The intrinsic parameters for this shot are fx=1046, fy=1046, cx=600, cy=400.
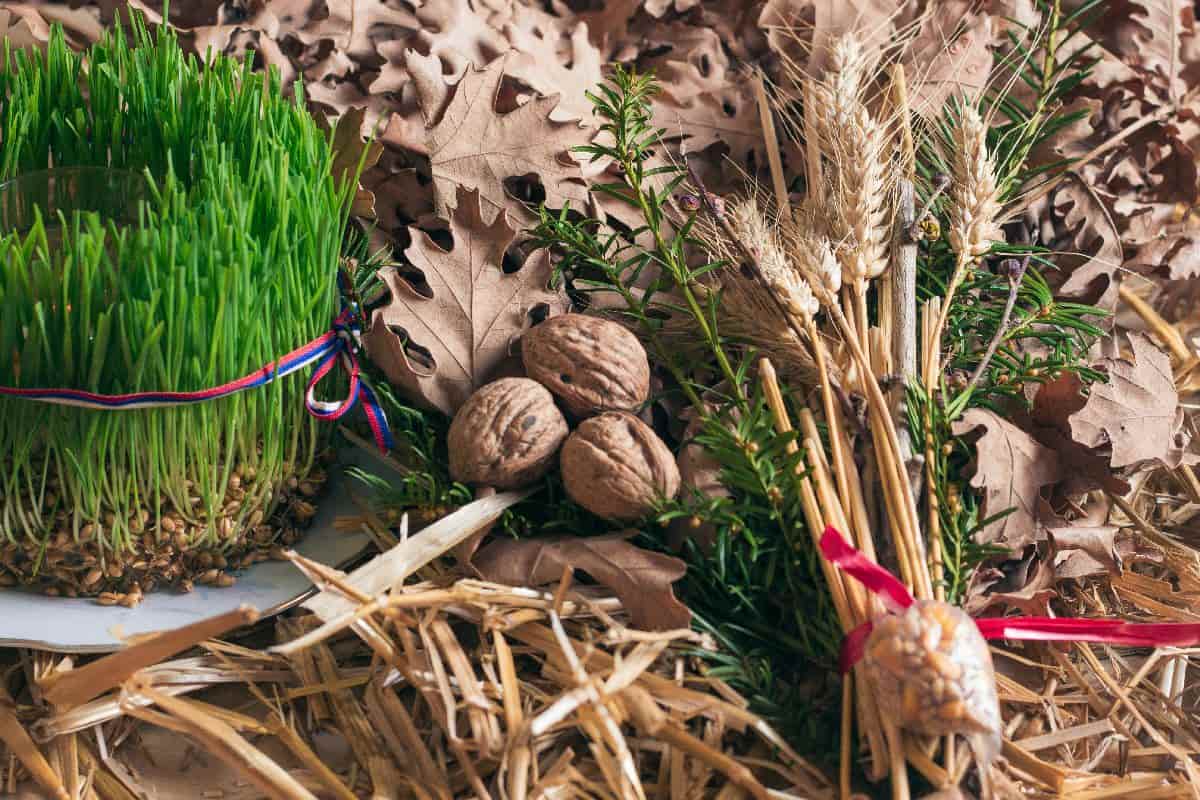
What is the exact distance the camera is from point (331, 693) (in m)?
0.87

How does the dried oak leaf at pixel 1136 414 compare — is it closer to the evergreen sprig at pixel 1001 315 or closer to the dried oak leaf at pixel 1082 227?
the evergreen sprig at pixel 1001 315

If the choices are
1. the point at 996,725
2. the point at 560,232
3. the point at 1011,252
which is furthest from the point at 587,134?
the point at 996,725

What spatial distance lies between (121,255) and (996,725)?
71 centimetres

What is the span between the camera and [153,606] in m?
0.90

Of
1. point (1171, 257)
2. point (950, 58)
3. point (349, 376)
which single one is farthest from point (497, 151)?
point (1171, 257)

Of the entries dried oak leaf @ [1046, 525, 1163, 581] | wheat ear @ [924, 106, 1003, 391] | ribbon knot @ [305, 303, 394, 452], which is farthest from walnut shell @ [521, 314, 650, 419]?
dried oak leaf @ [1046, 525, 1163, 581]

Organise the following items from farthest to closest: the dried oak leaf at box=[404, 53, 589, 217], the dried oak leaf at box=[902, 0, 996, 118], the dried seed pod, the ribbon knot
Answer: the dried oak leaf at box=[902, 0, 996, 118] → the dried oak leaf at box=[404, 53, 589, 217] → the ribbon knot → the dried seed pod

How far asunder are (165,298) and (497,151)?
0.42 metres

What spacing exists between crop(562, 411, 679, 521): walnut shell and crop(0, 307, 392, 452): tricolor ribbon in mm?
198

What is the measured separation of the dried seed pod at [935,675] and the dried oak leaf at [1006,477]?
0.54 ft

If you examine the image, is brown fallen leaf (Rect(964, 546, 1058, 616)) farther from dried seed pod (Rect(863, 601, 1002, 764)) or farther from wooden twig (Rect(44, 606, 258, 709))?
wooden twig (Rect(44, 606, 258, 709))

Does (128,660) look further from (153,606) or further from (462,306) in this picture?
(462,306)

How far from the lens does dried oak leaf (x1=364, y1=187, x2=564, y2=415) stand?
980 millimetres

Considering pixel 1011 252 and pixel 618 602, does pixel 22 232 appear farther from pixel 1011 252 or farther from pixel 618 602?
pixel 1011 252
